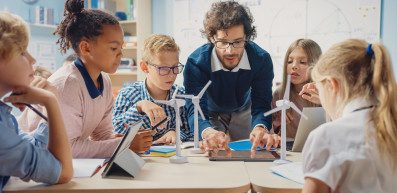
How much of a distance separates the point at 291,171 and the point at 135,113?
99 centimetres

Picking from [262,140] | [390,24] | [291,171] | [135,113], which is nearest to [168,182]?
[291,171]

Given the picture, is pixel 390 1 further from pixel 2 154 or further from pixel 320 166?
pixel 2 154

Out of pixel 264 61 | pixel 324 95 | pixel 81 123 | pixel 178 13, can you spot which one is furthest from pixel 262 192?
pixel 178 13

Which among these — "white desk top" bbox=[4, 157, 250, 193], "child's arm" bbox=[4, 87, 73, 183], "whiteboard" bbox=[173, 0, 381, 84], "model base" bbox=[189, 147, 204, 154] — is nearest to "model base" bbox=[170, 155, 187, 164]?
"white desk top" bbox=[4, 157, 250, 193]

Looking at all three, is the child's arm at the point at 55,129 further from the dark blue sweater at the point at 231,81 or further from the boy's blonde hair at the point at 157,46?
the boy's blonde hair at the point at 157,46

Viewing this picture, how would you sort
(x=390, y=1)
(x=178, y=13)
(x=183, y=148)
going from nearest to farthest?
(x=183, y=148)
(x=390, y=1)
(x=178, y=13)

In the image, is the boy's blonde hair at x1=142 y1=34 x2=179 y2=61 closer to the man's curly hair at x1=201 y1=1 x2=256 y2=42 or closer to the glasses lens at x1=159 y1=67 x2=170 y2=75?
the glasses lens at x1=159 y1=67 x2=170 y2=75

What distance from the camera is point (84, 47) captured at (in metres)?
1.47

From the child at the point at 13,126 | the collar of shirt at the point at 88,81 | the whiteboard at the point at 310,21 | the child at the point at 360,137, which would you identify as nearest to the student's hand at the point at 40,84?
the child at the point at 13,126

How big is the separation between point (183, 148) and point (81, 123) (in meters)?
0.47

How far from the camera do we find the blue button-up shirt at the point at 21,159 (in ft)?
2.93

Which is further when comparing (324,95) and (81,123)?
(81,123)

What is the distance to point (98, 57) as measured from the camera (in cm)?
147

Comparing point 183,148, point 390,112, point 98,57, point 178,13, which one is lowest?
point 183,148
